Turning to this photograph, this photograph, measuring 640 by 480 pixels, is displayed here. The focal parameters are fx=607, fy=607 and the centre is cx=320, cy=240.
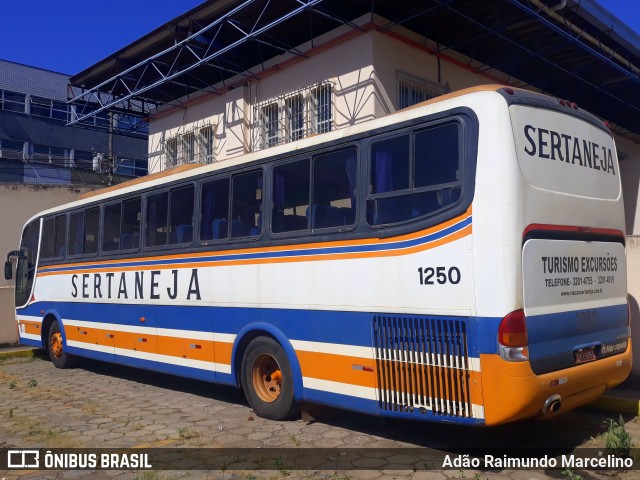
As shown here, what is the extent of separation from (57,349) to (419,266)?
8.96m

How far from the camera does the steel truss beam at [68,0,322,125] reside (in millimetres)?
12330

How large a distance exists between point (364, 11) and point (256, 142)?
13.8ft

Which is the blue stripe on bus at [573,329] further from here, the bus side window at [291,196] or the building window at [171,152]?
the building window at [171,152]

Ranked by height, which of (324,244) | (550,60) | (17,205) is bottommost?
(324,244)

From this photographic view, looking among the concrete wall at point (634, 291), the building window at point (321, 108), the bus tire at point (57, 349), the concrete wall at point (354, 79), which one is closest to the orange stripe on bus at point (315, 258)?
the bus tire at point (57, 349)

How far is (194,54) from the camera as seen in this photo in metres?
13.7

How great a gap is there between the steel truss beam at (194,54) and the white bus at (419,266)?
5.26 m

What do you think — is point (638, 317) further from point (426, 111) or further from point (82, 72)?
point (82, 72)

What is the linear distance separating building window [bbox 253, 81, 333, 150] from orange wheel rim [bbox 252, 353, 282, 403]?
21.9 ft

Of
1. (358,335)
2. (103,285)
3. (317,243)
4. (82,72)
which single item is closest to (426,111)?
(317,243)

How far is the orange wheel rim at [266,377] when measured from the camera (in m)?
7.21

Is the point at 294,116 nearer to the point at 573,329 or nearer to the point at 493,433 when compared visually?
the point at 493,433

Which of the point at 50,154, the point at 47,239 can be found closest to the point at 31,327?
the point at 47,239

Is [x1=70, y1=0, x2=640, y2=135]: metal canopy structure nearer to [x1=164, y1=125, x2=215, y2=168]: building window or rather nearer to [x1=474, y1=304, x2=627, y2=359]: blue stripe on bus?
[x1=164, y1=125, x2=215, y2=168]: building window
